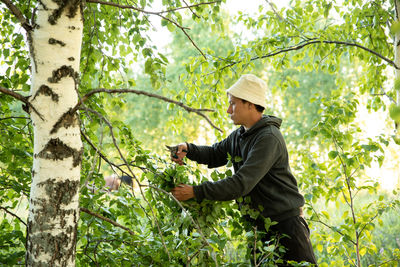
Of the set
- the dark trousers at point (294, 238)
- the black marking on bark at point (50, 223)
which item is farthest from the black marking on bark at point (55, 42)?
the dark trousers at point (294, 238)

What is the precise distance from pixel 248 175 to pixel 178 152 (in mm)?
657

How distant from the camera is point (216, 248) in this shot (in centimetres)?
205

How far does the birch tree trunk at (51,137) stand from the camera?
157cm

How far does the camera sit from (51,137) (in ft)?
5.17

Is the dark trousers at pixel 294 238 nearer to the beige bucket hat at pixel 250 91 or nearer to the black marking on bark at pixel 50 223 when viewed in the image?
the beige bucket hat at pixel 250 91

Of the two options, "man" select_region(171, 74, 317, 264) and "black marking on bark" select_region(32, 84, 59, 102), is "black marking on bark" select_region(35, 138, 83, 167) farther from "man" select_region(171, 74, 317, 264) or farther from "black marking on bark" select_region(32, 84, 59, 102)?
"man" select_region(171, 74, 317, 264)

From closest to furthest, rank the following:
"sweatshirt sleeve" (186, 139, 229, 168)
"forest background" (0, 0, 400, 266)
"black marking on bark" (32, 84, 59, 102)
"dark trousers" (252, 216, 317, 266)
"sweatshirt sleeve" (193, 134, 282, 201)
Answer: "black marking on bark" (32, 84, 59, 102) < "forest background" (0, 0, 400, 266) < "sweatshirt sleeve" (193, 134, 282, 201) < "dark trousers" (252, 216, 317, 266) < "sweatshirt sleeve" (186, 139, 229, 168)

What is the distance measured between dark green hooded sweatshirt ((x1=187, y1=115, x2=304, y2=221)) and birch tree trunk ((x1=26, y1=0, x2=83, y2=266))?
84 centimetres

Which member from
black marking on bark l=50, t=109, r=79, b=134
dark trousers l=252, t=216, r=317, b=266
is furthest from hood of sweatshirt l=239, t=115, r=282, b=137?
black marking on bark l=50, t=109, r=79, b=134

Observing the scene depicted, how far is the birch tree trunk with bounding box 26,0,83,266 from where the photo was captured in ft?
Result: 5.16

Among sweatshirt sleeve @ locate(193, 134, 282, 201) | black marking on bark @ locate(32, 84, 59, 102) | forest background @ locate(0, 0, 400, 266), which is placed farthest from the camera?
sweatshirt sleeve @ locate(193, 134, 282, 201)

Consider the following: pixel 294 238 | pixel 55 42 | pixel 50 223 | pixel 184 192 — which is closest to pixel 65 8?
pixel 55 42

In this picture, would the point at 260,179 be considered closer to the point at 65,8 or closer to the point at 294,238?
the point at 294,238

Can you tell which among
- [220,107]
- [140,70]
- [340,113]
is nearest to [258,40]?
[220,107]
